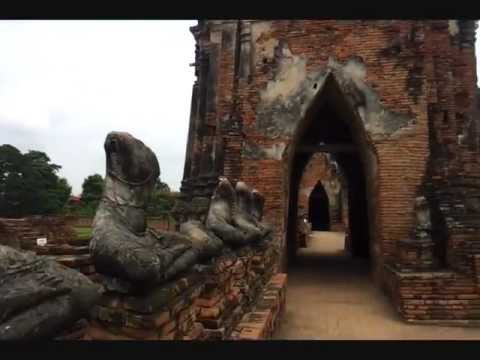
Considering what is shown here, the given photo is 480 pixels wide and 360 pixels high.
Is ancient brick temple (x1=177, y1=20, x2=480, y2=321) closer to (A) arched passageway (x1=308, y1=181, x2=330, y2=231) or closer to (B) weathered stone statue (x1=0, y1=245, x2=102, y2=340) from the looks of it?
(B) weathered stone statue (x1=0, y1=245, x2=102, y2=340)

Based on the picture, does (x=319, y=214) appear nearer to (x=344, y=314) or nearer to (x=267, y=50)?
(x=267, y=50)

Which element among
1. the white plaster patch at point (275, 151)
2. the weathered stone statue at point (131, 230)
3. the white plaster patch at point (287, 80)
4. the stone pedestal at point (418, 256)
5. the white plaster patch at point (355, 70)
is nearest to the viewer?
the weathered stone statue at point (131, 230)

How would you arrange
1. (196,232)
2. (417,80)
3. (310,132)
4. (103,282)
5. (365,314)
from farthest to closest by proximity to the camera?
(310,132)
(417,80)
(365,314)
(196,232)
(103,282)

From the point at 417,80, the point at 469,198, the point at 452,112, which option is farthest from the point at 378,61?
the point at 469,198

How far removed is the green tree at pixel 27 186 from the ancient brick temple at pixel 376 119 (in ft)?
77.3

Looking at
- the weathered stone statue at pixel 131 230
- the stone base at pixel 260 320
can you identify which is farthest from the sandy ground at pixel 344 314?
the weathered stone statue at pixel 131 230

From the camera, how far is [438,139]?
7.96 m

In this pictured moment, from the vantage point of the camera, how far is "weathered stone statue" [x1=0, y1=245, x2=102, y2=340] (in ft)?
4.10

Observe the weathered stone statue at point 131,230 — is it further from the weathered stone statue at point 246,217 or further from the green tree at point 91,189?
the green tree at point 91,189

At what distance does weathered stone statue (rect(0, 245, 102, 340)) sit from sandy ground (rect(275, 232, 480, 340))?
12.6 feet

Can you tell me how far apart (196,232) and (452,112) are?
7.32 m

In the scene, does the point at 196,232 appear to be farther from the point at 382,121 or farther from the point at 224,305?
the point at 382,121

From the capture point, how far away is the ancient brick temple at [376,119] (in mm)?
7234

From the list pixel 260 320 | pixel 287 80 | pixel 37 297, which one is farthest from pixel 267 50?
pixel 37 297
